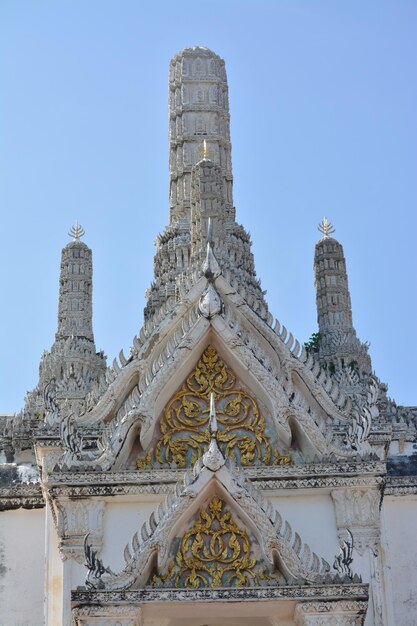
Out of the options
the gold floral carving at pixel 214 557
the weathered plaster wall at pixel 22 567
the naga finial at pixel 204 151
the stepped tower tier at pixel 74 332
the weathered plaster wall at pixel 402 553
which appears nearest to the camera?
the gold floral carving at pixel 214 557

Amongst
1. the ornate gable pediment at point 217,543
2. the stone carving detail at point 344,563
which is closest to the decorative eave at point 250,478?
the ornate gable pediment at point 217,543

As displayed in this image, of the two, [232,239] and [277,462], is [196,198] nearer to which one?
[232,239]

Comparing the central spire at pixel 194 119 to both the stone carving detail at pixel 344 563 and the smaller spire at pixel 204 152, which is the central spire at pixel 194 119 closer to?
the smaller spire at pixel 204 152

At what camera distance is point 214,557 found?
47.1 ft

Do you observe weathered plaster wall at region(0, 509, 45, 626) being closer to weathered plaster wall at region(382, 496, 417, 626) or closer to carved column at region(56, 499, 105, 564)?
carved column at region(56, 499, 105, 564)

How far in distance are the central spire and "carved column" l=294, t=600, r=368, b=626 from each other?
23995 mm

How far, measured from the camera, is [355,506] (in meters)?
16.5

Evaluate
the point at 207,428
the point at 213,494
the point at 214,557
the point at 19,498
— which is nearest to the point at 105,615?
the point at 214,557

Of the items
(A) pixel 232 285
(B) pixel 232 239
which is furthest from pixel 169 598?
(B) pixel 232 239

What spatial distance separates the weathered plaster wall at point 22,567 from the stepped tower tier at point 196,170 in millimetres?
10989

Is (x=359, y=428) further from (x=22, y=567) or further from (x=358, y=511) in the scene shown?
(x=22, y=567)

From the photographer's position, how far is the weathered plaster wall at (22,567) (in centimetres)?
1984

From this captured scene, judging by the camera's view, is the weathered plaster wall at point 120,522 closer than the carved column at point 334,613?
No

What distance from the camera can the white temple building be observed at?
1403cm
